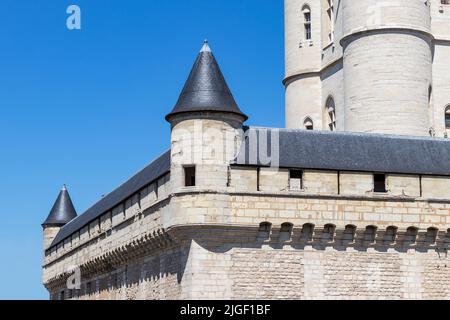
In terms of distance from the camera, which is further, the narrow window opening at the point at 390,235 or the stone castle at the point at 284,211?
the narrow window opening at the point at 390,235

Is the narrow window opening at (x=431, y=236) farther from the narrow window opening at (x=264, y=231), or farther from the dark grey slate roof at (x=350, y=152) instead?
the narrow window opening at (x=264, y=231)

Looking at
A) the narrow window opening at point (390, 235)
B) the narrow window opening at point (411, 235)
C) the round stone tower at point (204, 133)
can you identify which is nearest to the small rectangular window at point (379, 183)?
the narrow window opening at point (390, 235)

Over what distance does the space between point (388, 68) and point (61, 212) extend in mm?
20725

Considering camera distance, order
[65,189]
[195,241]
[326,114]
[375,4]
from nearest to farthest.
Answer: [195,241] → [375,4] → [326,114] → [65,189]

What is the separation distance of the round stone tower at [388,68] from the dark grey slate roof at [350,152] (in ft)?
19.9

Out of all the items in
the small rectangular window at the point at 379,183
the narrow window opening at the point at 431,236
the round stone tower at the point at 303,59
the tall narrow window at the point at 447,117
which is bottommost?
the narrow window opening at the point at 431,236

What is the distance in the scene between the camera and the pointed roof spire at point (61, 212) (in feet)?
153

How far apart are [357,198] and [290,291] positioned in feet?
8.96

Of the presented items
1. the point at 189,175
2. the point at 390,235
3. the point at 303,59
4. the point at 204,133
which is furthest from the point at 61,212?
the point at 390,235

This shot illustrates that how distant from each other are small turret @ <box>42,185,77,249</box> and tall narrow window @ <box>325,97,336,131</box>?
1543 centimetres

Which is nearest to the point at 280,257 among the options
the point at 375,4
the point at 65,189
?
the point at 375,4

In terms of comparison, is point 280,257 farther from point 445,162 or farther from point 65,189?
point 65,189

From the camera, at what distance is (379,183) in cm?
2381
